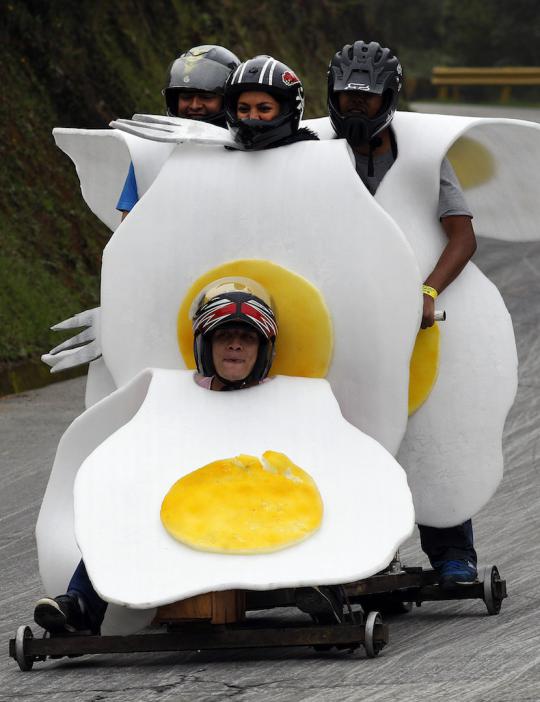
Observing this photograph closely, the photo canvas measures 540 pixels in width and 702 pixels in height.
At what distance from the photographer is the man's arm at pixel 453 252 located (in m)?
7.29

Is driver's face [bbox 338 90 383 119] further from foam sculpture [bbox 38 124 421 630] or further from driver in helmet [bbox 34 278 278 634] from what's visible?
driver in helmet [bbox 34 278 278 634]

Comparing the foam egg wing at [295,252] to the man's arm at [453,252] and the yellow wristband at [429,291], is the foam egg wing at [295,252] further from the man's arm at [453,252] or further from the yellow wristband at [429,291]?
the man's arm at [453,252]

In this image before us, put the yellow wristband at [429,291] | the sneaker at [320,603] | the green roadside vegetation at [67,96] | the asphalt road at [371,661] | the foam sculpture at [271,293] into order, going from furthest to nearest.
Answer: the green roadside vegetation at [67,96] < the yellow wristband at [429,291] < the foam sculpture at [271,293] < the sneaker at [320,603] < the asphalt road at [371,661]

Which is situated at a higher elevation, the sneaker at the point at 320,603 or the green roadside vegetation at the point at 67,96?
the sneaker at the point at 320,603

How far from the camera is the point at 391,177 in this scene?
287 inches

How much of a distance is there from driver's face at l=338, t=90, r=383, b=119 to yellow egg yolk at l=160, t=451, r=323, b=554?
152 cm

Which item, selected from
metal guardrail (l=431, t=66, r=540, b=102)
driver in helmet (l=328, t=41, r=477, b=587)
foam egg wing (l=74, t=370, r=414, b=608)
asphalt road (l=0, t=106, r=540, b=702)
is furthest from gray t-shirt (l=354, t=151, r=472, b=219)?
metal guardrail (l=431, t=66, r=540, b=102)

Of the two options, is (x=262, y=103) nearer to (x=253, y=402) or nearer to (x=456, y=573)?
(x=253, y=402)

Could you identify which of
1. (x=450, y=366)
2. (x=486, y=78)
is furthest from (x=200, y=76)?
(x=486, y=78)

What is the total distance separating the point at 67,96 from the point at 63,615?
555 inches

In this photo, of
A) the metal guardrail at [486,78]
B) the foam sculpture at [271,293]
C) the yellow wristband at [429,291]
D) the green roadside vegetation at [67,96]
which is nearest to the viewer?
the foam sculpture at [271,293]

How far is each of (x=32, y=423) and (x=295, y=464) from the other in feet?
23.9

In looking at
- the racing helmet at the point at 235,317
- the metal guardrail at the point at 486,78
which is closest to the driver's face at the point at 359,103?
the racing helmet at the point at 235,317

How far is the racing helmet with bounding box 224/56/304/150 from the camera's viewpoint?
6.90 metres
